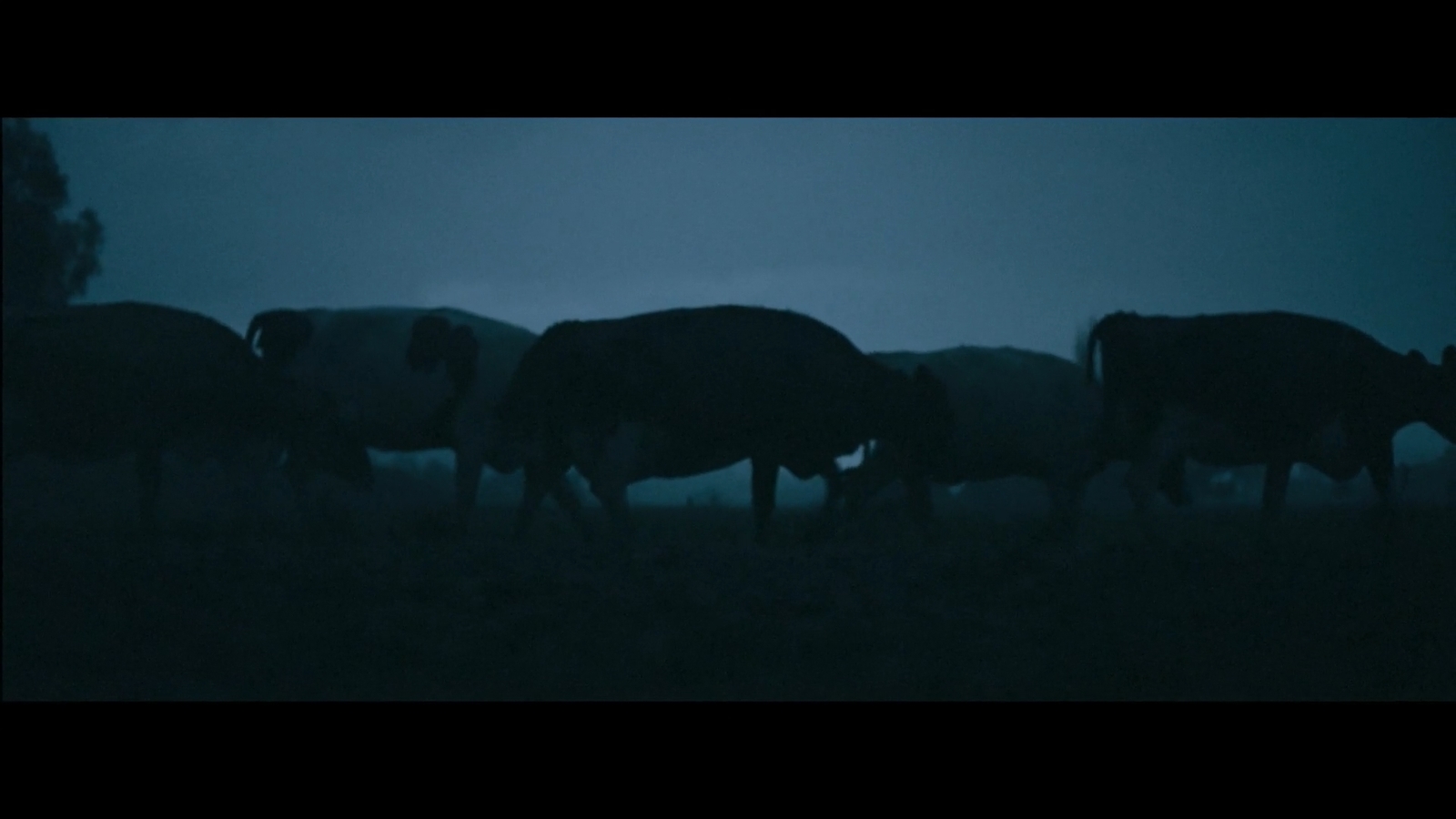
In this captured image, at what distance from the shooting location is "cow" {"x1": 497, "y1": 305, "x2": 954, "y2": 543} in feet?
23.7

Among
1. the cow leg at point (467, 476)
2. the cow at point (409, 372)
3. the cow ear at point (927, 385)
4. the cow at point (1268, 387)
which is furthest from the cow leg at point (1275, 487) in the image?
the cow leg at point (467, 476)

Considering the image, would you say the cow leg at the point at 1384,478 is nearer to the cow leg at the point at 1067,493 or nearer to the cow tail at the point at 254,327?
the cow leg at the point at 1067,493

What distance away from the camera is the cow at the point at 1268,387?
748 centimetres

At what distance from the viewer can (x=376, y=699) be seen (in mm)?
4684

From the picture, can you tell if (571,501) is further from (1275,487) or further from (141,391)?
(1275,487)

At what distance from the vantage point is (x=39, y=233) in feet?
31.4

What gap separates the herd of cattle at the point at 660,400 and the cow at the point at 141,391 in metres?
0.01

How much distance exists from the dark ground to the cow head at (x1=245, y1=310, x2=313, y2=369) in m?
2.18

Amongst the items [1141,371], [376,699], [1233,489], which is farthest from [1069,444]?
[1233,489]

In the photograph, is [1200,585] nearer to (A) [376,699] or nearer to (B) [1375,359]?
(B) [1375,359]

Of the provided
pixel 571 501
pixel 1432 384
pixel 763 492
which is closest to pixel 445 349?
pixel 571 501

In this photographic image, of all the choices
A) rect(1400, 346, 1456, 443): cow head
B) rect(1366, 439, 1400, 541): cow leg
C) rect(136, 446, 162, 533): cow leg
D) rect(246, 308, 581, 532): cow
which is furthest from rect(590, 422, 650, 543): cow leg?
rect(1400, 346, 1456, 443): cow head

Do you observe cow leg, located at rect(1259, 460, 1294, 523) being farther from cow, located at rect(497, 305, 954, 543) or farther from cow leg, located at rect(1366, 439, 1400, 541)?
cow, located at rect(497, 305, 954, 543)

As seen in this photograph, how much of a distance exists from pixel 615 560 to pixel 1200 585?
332cm
